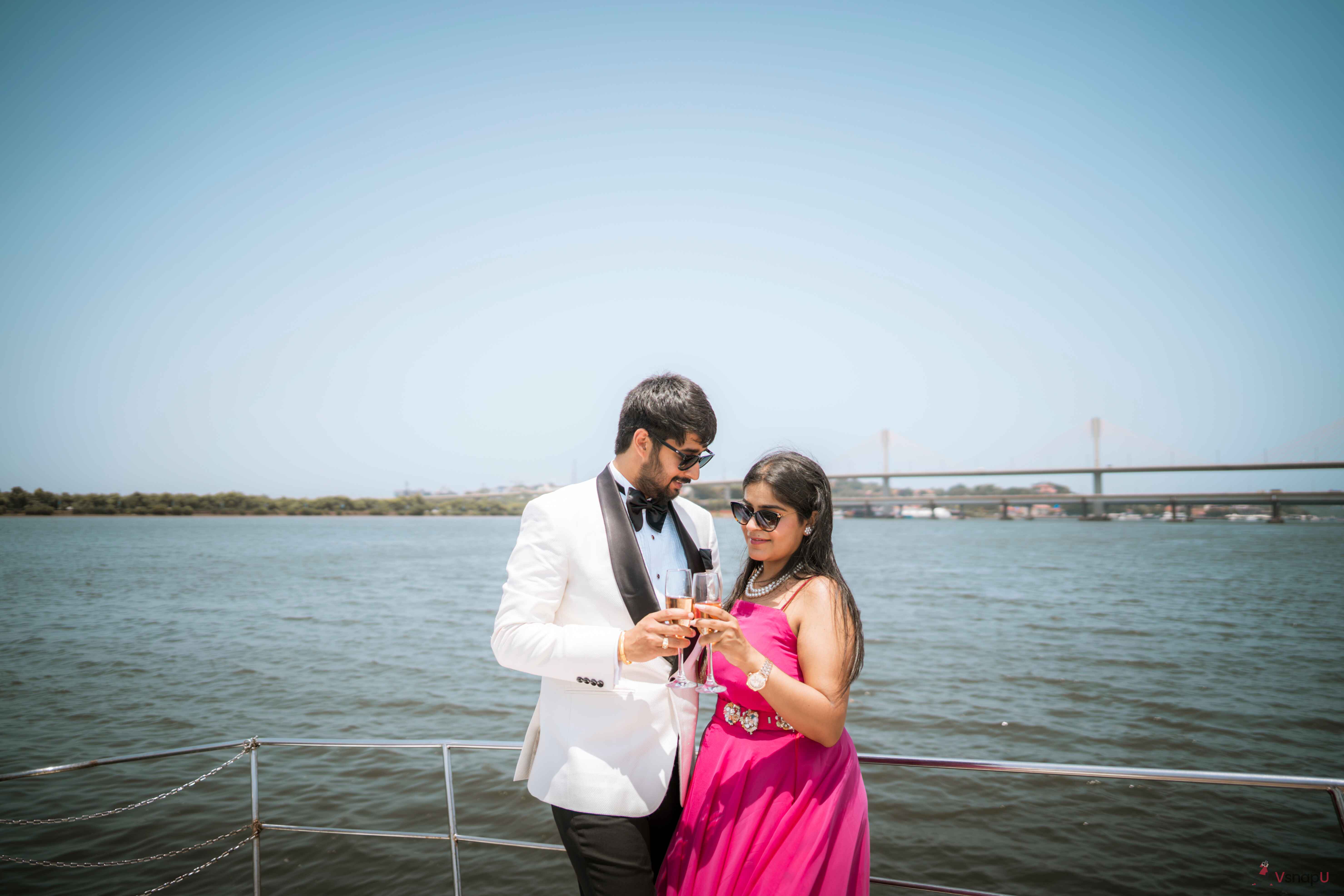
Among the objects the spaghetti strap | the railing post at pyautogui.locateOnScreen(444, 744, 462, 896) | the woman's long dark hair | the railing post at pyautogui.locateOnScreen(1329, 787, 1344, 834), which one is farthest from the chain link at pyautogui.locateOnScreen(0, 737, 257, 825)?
the railing post at pyautogui.locateOnScreen(1329, 787, 1344, 834)

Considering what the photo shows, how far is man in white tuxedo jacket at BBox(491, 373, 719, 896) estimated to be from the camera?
1.98 metres

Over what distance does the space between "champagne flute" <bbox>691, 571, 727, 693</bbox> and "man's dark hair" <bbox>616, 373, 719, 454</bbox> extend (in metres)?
0.46

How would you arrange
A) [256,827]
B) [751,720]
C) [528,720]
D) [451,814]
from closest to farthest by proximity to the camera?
[751,720] < [451,814] < [256,827] < [528,720]

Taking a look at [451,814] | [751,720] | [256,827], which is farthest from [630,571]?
[256,827]

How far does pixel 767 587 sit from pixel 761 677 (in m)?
0.49

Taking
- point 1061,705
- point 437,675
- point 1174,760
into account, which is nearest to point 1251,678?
point 1061,705

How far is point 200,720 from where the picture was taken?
39.4 feet

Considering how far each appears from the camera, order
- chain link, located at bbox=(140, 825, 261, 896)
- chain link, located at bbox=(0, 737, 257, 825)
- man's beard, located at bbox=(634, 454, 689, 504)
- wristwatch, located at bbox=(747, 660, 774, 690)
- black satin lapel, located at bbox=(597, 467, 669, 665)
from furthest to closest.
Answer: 1. chain link, located at bbox=(140, 825, 261, 896)
2. chain link, located at bbox=(0, 737, 257, 825)
3. man's beard, located at bbox=(634, 454, 689, 504)
4. black satin lapel, located at bbox=(597, 467, 669, 665)
5. wristwatch, located at bbox=(747, 660, 774, 690)

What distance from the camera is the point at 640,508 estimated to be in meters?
2.31

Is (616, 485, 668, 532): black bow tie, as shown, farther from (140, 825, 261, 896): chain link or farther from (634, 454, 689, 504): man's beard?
(140, 825, 261, 896): chain link

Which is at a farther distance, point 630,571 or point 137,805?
point 137,805

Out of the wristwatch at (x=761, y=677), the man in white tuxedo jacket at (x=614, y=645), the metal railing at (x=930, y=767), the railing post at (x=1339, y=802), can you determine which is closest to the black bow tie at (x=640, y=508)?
the man in white tuxedo jacket at (x=614, y=645)

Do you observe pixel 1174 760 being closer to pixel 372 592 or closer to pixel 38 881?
pixel 38 881

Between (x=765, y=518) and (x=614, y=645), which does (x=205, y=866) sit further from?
(x=765, y=518)
